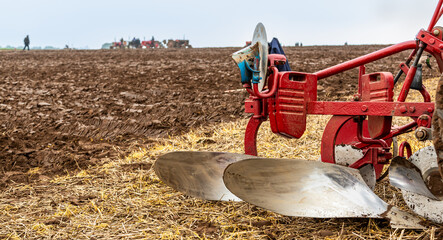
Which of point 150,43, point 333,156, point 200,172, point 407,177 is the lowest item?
point 200,172

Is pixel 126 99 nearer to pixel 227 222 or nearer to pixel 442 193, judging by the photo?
pixel 227 222

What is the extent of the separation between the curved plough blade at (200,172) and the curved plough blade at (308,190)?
20.7 inches

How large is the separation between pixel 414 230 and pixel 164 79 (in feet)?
28.4

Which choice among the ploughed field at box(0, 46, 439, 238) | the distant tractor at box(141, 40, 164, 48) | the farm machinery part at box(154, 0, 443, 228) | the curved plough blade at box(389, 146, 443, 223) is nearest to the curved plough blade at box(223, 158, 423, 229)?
the farm machinery part at box(154, 0, 443, 228)

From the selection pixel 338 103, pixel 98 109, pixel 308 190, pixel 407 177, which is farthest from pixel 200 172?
pixel 98 109

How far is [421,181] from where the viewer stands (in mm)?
2750

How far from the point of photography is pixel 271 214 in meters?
Result: 2.96

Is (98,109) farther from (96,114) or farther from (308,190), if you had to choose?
(308,190)

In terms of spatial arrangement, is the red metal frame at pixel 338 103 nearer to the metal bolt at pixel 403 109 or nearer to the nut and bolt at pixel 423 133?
the metal bolt at pixel 403 109

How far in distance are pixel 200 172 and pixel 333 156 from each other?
1107 millimetres

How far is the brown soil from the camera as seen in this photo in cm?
508

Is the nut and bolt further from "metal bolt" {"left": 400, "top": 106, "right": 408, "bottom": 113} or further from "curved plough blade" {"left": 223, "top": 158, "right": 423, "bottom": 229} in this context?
"curved plough blade" {"left": 223, "top": 158, "right": 423, "bottom": 229}

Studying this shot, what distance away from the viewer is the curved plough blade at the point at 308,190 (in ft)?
8.05

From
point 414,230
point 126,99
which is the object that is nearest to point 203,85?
point 126,99
